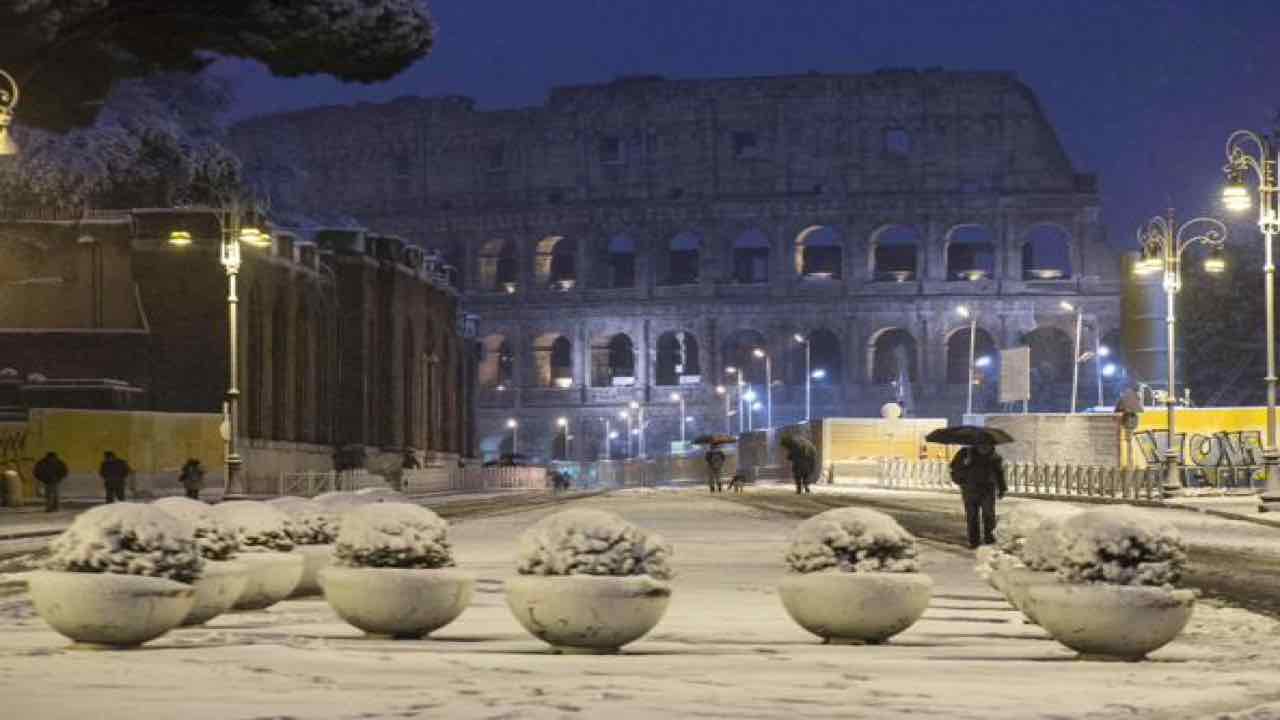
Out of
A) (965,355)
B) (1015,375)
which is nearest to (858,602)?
(1015,375)

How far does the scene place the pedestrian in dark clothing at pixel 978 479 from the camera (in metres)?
25.1

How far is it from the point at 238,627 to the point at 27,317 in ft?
151

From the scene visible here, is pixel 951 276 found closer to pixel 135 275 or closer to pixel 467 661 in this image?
pixel 135 275

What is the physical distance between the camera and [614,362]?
137875 millimetres

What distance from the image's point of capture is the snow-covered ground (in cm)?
911

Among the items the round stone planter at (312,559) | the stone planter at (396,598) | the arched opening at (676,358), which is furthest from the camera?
the arched opening at (676,358)

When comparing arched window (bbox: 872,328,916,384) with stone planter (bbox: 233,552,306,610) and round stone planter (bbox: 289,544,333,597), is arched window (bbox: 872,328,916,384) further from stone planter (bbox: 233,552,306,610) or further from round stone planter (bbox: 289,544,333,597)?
stone planter (bbox: 233,552,306,610)

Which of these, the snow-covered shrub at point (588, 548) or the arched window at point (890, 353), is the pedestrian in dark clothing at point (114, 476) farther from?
the arched window at point (890, 353)

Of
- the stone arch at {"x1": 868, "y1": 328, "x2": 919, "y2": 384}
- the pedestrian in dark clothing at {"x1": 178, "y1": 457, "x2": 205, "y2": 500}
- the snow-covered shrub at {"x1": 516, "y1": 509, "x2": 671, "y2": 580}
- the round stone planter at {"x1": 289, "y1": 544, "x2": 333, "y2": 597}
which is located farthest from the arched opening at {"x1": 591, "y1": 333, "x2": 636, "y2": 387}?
the snow-covered shrub at {"x1": 516, "y1": 509, "x2": 671, "y2": 580}

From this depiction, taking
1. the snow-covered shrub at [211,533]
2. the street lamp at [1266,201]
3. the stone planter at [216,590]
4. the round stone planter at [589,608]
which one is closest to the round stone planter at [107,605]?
the stone planter at [216,590]

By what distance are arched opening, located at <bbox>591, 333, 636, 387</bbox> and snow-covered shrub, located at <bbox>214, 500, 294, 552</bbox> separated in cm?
11750

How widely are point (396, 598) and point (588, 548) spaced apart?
1.53 metres

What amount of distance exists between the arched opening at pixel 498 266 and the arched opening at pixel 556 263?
156cm

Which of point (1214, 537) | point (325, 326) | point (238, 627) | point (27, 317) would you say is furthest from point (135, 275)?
point (238, 627)
